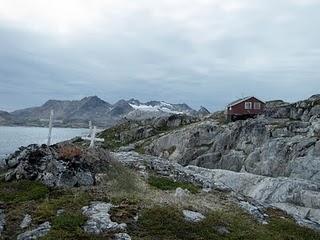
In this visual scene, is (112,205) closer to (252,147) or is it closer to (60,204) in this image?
(60,204)

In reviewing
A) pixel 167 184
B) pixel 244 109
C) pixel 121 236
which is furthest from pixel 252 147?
pixel 121 236

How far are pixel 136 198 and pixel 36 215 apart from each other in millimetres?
5065

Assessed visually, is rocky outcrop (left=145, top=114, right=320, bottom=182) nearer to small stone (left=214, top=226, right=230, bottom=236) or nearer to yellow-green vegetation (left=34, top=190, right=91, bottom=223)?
small stone (left=214, top=226, right=230, bottom=236)

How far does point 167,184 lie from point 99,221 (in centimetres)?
1055

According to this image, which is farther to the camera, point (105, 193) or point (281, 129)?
point (281, 129)

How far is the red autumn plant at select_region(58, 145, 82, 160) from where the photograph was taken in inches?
1085

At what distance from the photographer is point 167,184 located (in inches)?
1208

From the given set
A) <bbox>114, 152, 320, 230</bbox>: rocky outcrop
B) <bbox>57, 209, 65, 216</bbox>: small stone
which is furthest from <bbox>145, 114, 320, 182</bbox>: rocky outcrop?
<bbox>57, 209, 65, 216</bbox>: small stone

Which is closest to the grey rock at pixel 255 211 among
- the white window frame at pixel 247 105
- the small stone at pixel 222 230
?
the small stone at pixel 222 230

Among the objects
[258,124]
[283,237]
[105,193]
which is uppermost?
[258,124]

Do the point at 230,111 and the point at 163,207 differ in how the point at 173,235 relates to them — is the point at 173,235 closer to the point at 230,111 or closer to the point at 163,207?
the point at 163,207

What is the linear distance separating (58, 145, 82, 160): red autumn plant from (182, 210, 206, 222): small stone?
26.7 ft

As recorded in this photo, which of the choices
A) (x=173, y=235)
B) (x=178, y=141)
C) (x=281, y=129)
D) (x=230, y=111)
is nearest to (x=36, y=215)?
(x=173, y=235)

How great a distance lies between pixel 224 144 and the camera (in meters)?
90.2
